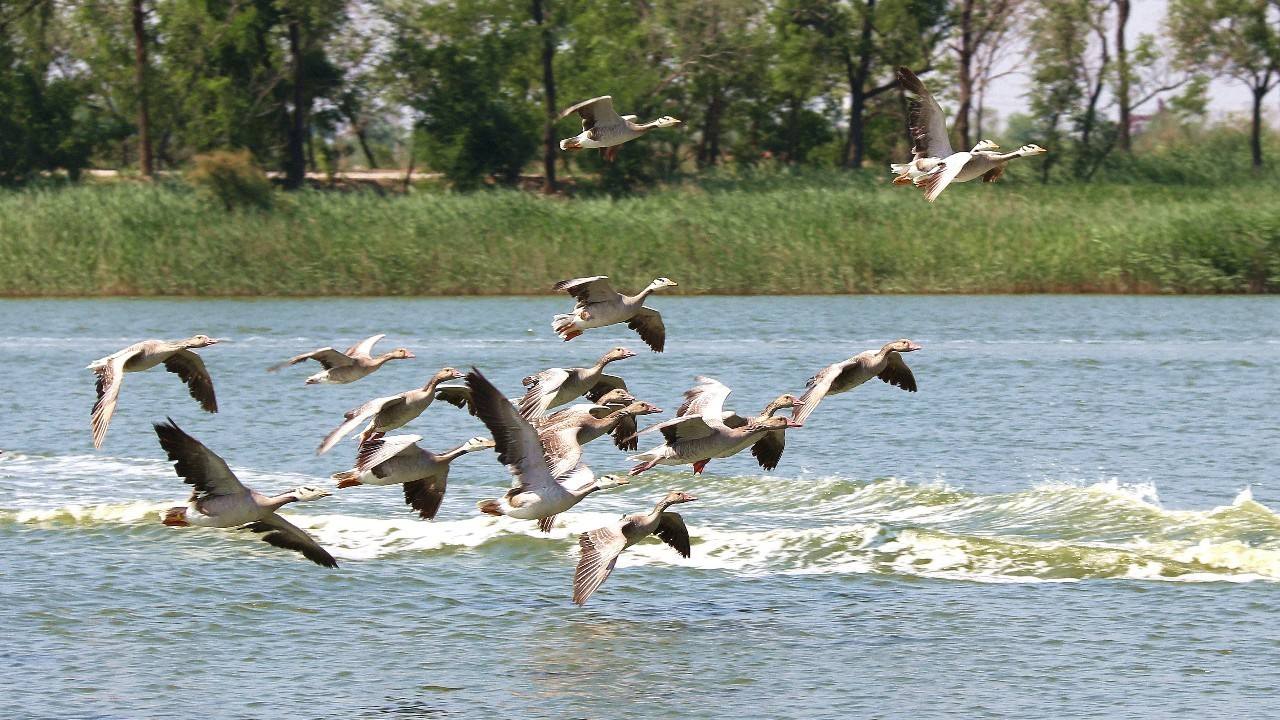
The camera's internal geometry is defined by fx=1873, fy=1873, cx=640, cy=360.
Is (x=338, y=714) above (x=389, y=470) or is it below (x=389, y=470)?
below

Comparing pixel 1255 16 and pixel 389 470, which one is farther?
pixel 1255 16

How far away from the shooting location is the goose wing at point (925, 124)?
617 inches

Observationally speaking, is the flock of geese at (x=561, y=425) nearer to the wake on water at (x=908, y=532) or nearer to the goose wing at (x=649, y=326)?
the goose wing at (x=649, y=326)

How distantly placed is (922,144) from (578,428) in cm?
396

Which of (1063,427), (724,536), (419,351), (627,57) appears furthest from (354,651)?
(627,57)

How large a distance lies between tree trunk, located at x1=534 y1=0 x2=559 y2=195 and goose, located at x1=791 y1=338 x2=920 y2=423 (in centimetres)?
4479

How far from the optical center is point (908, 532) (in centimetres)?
1889

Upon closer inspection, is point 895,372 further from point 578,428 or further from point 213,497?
point 213,497

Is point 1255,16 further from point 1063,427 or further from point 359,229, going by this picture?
point 1063,427

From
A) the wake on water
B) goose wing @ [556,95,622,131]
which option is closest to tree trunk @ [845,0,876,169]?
the wake on water

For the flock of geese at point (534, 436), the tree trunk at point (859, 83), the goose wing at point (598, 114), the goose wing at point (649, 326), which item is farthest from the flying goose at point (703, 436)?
the tree trunk at point (859, 83)

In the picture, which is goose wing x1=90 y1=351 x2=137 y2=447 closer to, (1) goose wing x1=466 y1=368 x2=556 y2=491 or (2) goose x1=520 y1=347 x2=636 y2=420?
(1) goose wing x1=466 y1=368 x2=556 y2=491

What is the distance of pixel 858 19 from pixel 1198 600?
169 feet

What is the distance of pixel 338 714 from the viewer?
535 inches
